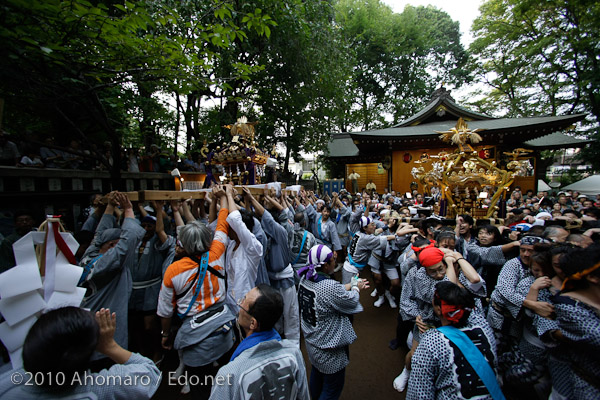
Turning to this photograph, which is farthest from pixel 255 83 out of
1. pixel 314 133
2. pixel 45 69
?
pixel 45 69

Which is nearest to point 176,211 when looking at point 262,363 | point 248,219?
point 248,219

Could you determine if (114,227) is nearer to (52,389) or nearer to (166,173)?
(52,389)

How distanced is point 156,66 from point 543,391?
5.77 meters

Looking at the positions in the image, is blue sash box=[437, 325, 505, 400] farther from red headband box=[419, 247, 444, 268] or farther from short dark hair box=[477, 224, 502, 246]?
short dark hair box=[477, 224, 502, 246]

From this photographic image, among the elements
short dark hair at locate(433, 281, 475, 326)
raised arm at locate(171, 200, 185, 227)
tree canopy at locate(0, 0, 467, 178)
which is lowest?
short dark hair at locate(433, 281, 475, 326)

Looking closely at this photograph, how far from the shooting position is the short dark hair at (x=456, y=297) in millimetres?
1782

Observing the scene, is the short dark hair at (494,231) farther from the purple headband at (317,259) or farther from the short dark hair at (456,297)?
the purple headband at (317,259)

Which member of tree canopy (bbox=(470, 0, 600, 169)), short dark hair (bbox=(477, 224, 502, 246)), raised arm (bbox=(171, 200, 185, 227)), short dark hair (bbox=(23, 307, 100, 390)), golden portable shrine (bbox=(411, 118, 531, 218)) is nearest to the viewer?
short dark hair (bbox=(23, 307, 100, 390))

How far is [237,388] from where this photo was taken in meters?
1.43

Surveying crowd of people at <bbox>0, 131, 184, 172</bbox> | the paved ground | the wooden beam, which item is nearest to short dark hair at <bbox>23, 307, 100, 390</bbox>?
the wooden beam

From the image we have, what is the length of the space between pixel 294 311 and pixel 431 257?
169 centimetres

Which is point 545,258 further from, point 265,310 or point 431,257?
point 265,310

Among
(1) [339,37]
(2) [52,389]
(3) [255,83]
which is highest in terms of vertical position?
(1) [339,37]

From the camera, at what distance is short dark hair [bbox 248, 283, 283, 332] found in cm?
159
